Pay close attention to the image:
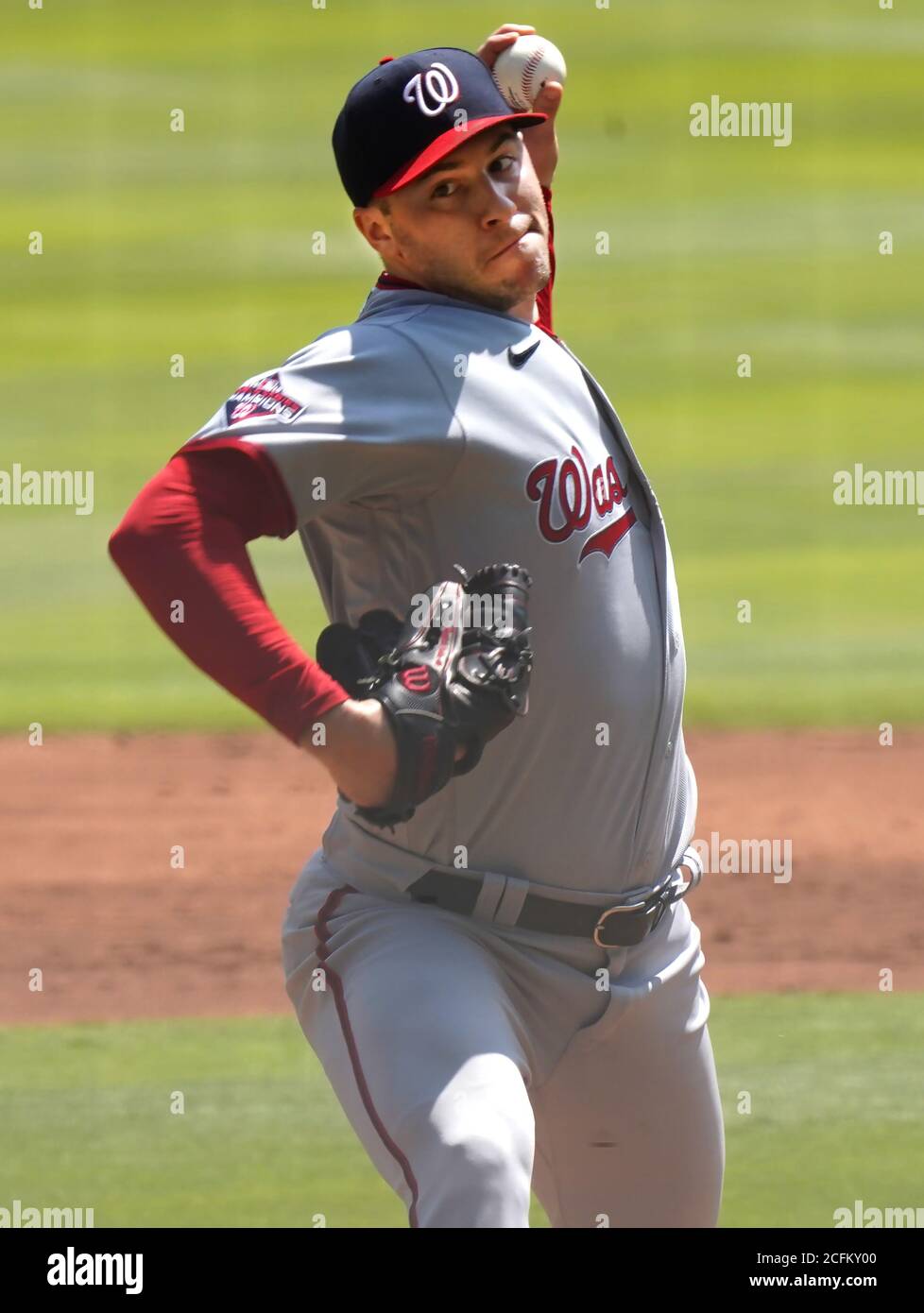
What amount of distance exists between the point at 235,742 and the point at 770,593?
12.6ft

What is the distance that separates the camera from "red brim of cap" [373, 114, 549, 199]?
285cm

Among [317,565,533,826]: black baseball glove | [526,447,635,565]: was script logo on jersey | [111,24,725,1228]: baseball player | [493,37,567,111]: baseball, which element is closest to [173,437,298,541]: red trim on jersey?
[111,24,725,1228]: baseball player

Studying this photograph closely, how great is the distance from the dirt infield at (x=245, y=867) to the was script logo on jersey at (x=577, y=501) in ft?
11.1

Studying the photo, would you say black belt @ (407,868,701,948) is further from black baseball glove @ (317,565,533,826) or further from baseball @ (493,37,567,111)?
baseball @ (493,37,567,111)

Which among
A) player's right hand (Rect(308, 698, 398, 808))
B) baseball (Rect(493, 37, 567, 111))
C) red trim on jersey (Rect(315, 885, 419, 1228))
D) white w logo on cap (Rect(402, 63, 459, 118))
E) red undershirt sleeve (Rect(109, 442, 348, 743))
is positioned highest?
baseball (Rect(493, 37, 567, 111))

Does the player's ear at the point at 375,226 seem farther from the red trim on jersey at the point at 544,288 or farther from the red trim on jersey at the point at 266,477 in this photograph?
the red trim on jersey at the point at 266,477

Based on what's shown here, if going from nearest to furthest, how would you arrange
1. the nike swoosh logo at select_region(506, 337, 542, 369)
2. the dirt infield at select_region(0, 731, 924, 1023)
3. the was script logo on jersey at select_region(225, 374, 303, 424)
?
1. the was script logo on jersey at select_region(225, 374, 303, 424)
2. the nike swoosh logo at select_region(506, 337, 542, 369)
3. the dirt infield at select_region(0, 731, 924, 1023)

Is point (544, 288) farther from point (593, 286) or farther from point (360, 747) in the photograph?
point (593, 286)

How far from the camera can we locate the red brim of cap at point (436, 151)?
2.85 meters

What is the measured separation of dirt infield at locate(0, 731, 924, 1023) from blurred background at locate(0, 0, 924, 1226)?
269 mm

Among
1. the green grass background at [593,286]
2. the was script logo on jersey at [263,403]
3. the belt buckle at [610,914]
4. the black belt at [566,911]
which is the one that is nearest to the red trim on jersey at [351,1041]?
the black belt at [566,911]

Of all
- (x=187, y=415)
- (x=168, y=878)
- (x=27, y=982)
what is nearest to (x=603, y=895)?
(x=27, y=982)

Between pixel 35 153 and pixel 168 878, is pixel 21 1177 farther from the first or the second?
pixel 35 153

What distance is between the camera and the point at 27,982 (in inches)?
247
